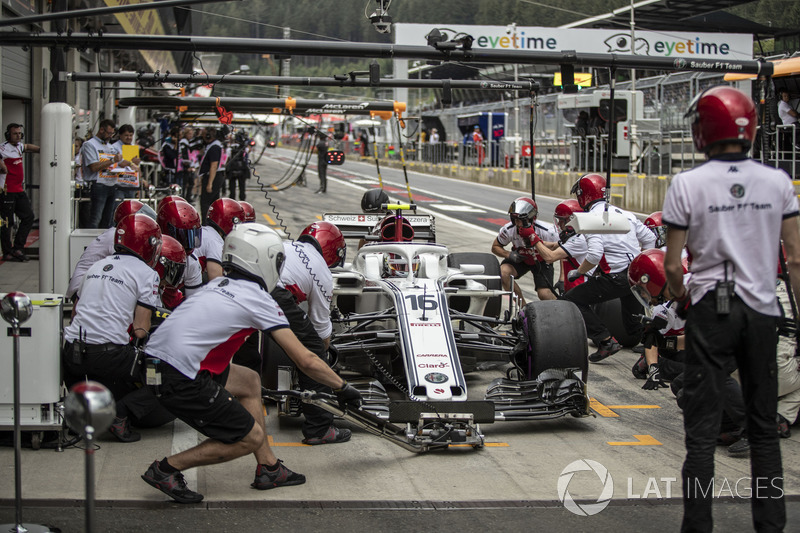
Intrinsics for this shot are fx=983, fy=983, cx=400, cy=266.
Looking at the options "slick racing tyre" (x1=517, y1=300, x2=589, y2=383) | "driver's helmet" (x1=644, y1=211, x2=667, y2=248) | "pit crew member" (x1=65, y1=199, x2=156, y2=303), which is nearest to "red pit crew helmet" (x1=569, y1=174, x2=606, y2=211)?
"driver's helmet" (x1=644, y1=211, x2=667, y2=248)

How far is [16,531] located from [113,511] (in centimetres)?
66

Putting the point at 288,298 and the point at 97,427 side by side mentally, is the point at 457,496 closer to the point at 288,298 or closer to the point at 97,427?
the point at 288,298

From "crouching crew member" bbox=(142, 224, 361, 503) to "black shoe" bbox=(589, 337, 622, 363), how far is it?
15.1ft

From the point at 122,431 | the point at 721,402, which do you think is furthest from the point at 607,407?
the point at 122,431

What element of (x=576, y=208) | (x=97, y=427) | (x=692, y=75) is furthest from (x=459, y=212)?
(x=97, y=427)

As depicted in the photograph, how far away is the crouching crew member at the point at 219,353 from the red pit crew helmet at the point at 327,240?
167cm

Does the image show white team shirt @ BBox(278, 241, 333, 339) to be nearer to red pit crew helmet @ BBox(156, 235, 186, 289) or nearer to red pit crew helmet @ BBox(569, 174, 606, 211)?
red pit crew helmet @ BBox(156, 235, 186, 289)

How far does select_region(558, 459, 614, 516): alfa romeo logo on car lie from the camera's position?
541 centimetres

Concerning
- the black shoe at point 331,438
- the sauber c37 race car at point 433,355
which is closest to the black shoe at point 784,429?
the sauber c37 race car at point 433,355

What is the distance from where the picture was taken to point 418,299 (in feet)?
25.4

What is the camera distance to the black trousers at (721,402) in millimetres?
4391

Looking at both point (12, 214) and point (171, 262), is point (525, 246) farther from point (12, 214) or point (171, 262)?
point (12, 214)

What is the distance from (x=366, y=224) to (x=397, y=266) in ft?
5.66

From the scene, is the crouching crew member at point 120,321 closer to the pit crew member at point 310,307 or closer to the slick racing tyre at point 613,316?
the pit crew member at point 310,307
